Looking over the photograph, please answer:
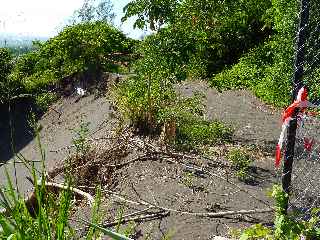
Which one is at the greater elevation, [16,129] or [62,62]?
[62,62]

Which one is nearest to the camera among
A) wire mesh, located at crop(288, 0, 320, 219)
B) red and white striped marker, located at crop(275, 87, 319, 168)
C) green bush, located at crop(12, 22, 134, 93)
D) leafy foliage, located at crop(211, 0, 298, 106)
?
red and white striped marker, located at crop(275, 87, 319, 168)

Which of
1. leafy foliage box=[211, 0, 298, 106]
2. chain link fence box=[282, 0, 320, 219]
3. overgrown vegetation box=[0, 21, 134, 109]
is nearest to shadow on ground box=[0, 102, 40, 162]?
overgrown vegetation box=[0, 21, 134, 109]

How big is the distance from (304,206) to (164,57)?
9.34 feet

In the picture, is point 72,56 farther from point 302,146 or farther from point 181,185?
point 181,185

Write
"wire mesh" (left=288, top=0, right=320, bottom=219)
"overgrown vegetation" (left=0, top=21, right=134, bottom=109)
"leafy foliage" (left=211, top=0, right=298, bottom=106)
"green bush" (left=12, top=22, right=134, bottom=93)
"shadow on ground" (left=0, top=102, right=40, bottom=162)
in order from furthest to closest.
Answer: "green bush" (left=12, top=22, right=134, bottom=93), "overgrown vegetation" (left=0, top=21, right=134, bottom=109), "shadow on ground" (left=0, top=102, right=40, bottom=162), "leafy foliage" (left=211, top=0, right=298, bottom=106), "wire mesh" (left=288, top=0, right=320, bottom=219)

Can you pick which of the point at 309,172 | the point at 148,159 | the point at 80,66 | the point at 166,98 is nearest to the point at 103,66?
the point at 80,66

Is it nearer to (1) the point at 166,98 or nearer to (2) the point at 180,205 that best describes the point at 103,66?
(1) the point at 166,98

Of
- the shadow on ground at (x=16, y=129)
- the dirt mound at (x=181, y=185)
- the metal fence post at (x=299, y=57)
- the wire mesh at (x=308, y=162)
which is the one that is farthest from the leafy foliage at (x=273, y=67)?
the metal fence post at (x=299, y=57)

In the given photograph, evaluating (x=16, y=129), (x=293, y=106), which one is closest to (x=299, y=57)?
(x=293, y=106)

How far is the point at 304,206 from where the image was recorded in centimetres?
514

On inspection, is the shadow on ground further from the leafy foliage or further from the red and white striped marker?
the red and white striped marker

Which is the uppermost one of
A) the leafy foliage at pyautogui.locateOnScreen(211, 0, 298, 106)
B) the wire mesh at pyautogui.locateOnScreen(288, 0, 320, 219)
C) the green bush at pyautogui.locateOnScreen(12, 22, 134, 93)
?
the green bush at pyautogui.locateOnScreen(12, 22, 134, 93)

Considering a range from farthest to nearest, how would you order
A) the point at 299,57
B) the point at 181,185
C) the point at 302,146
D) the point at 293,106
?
the point at 302,146 < the point at 181,185 < the point at 299,57 < the point at 293,106

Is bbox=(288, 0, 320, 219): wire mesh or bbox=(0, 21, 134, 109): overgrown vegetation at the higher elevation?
bbox=(0, 21, 134, 109): overgrown vegetation
